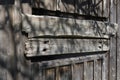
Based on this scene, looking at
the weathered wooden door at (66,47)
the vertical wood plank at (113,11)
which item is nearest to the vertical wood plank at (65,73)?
the weathered wooden door at (66,47)

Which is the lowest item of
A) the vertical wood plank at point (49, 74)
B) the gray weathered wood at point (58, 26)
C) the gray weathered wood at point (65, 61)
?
the vertical wood plank at point (49, 74)

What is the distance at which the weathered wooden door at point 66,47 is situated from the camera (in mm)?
2066

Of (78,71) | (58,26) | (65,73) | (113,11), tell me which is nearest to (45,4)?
(58,26)

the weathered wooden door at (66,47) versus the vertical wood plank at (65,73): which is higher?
the weathered wooden door at (66,47)

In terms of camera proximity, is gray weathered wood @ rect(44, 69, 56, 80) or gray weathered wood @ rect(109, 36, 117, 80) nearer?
gray weathered wood @ rect(44, 69, 56, 80)

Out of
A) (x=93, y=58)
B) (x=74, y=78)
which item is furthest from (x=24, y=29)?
(x=93, y=58)

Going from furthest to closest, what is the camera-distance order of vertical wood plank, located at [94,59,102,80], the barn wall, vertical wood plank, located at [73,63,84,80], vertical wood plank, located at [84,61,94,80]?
vertical wood plank, located at [94,59,102,80], vertical wood plank, located at [84,61,94,80], vertical wood plank, located at [73,63,84,80], the barn wall

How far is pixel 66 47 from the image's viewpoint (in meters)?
2.43

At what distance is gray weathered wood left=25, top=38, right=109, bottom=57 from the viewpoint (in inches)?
79.8

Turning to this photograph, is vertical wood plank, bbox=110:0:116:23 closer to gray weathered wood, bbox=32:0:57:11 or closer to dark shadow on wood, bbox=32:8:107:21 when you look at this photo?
dark shadow on wood, bbox=32:8:107:21

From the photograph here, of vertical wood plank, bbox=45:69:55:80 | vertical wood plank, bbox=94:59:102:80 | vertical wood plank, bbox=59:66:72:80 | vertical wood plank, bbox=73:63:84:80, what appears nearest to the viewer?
vertical wood plank, bbox=45:69:55:80

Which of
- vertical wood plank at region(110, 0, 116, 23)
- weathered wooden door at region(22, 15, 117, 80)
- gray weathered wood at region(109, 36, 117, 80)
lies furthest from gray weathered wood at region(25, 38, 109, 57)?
vertical wood plank at region(110, 0, 116, 23)

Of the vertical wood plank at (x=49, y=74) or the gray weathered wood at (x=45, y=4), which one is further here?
the vertical wood plank at (x=49, y=74)

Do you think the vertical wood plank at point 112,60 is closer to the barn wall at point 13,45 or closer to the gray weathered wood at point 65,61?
the gray weathered wood at point 65,61
